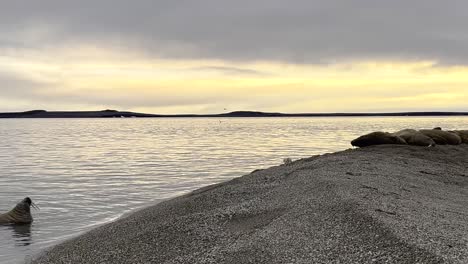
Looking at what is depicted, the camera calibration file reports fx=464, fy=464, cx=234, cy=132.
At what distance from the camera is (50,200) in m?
13.6

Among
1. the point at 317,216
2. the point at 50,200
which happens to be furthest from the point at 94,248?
the point at 50,200

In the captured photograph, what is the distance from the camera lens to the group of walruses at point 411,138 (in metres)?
16.3

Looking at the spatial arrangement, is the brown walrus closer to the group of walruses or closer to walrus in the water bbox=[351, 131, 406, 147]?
the group of walruses

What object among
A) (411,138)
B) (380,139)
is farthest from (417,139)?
(380,139)

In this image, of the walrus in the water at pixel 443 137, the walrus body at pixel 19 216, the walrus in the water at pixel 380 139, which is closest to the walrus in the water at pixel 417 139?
the walrus in the water at pixel 380 139

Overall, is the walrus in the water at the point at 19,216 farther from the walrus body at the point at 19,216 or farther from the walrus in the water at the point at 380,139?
the walrus in the water at the point at 380,139

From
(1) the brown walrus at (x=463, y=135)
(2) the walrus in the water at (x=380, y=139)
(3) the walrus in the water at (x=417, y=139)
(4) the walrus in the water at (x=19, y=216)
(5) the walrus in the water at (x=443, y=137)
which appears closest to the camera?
(4) the walrus in the water at (x=19, y=216)

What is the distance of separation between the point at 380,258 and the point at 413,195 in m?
3.53

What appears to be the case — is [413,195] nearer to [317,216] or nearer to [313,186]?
[313,186]

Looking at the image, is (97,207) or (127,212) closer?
(127,212)

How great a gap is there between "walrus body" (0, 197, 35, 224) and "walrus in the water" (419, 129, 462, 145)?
14048 millimetres

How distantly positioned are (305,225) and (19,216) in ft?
25.4

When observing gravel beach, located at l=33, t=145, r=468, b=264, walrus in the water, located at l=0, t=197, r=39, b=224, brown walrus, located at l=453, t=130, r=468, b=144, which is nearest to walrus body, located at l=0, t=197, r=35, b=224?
walrus in the water, located at l=0, t=197, r=39, b=224

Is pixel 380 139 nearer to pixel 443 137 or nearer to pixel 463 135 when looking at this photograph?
pixel 443 137
